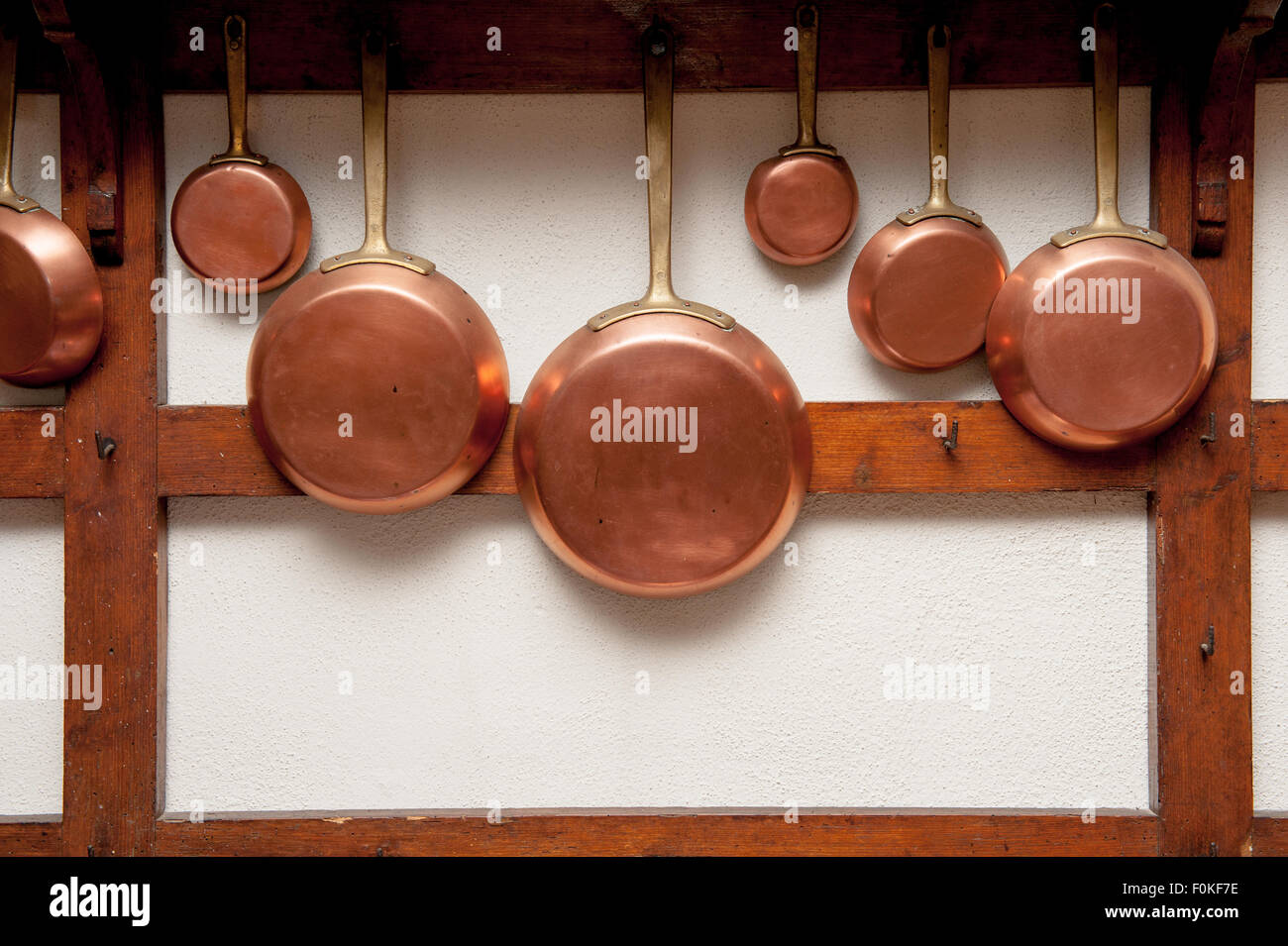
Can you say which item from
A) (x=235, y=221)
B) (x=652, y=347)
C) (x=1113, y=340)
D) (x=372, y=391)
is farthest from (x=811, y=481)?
(x=235, y=221)

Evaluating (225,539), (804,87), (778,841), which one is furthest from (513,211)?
(778,841)

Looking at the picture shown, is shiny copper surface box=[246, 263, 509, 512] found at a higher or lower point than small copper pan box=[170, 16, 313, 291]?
lower

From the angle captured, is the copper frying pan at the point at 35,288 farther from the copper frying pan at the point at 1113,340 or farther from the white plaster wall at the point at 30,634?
the copper frying pan at the point at 1113,340

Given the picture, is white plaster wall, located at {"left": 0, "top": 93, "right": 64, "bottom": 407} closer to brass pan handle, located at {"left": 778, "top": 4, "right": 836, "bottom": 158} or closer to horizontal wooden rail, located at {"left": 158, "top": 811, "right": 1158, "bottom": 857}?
horizontal wooden rail, located at {"left": 158, "top": 811, "right": 1158, "bottom": 857}

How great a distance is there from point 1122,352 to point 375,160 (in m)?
0.74

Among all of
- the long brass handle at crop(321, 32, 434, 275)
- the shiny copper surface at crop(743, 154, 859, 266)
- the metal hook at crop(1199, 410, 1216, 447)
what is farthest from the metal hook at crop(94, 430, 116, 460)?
the metal hook at crop(1199, 410, 1216, 447)

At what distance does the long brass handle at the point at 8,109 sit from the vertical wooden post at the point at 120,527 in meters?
0.04

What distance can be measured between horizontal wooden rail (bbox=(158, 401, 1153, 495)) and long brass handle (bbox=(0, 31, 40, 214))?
24 cm

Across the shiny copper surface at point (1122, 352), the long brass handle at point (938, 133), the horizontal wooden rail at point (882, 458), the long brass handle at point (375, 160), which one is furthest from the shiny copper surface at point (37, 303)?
the shiny copper surface at point (1122, 352)

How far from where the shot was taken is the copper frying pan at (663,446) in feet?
2.49

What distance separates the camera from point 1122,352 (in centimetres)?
76

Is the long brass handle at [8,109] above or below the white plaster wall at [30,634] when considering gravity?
above

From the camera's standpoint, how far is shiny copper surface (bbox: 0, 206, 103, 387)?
0.76 metres

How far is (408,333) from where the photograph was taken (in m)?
0.76
